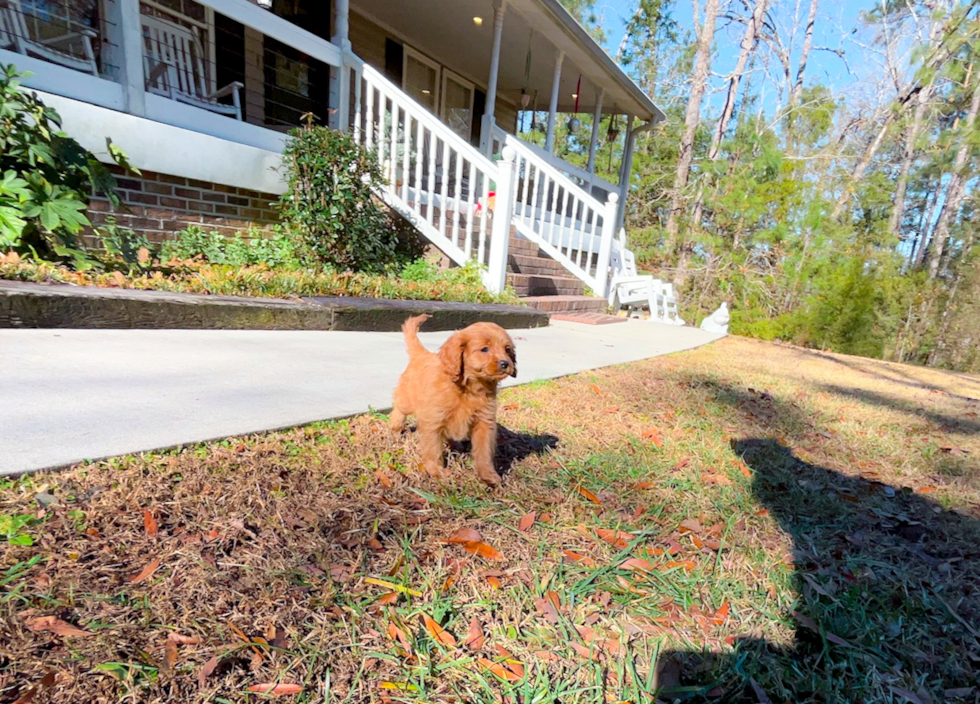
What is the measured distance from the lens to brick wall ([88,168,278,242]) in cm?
494

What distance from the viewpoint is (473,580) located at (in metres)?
1.43

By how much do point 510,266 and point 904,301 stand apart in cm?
956

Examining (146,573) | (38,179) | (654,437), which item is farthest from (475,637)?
(38,179)

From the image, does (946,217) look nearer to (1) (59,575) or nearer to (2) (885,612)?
(2) (885,612)

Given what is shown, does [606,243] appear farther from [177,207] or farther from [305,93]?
[177,207]

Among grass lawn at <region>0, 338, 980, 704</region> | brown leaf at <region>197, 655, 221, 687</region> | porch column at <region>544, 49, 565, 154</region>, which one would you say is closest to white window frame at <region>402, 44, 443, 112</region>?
porch column at <region>544, 49, 565, 154</region>

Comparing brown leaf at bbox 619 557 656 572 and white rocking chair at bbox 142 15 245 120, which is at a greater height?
white rocking chair at bbox 142 15 245 120

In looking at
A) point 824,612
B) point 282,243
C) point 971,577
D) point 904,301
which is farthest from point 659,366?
point 904,301

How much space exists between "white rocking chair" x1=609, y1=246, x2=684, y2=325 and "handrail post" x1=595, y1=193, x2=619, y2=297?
1.64 ft

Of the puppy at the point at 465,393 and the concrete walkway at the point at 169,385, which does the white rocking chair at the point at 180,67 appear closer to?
the concrete walkway at the point at 169,385

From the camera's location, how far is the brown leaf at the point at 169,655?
1014mm

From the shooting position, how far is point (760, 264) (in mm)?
13703

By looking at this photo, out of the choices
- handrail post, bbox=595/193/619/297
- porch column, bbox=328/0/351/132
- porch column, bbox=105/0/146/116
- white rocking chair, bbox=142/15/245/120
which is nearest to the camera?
porch column, bbox=105/0/146/116

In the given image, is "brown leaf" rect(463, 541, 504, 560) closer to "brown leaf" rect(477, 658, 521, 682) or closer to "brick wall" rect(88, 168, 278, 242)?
"brown leaf" rect(477, 658, 521, 682)
